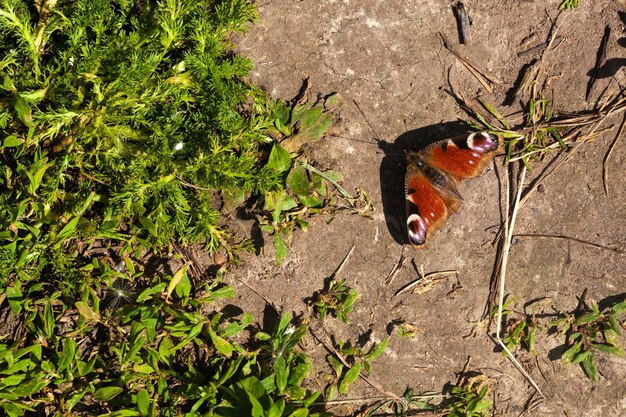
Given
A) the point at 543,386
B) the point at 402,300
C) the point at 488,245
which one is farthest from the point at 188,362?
the point at 543,386

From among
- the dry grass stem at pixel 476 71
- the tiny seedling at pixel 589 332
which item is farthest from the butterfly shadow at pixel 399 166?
the tiny seedling at pixel 589 332

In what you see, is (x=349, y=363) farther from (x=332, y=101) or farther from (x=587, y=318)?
(x=332, y=101)

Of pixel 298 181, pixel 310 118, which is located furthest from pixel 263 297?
pixel 310 118

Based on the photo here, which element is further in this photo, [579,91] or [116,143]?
[579,91]

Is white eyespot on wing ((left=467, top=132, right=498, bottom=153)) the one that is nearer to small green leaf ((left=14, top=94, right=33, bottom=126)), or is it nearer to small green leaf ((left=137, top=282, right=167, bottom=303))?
small green leaf ((left=137, top=282, right=167, bottom=303))

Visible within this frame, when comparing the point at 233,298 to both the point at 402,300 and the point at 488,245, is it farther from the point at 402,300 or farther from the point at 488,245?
the point at 488,245

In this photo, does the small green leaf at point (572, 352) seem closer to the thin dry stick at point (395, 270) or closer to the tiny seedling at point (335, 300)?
the thin dry stick at point (395, 270)
